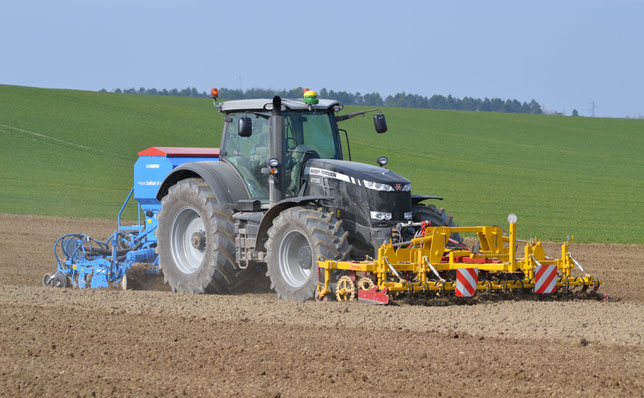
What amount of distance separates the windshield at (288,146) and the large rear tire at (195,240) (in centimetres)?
50

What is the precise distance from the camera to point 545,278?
961cm

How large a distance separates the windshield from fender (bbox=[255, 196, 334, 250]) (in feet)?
1.19

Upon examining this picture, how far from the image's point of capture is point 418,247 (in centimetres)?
947

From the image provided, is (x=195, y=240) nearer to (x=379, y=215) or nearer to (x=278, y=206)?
(x=278, y=206)

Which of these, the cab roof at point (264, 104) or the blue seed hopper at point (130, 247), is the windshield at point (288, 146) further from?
the blue seed hopper at point (130, 247)

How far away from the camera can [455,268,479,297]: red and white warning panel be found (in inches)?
360

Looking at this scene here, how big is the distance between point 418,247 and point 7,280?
6747 mm

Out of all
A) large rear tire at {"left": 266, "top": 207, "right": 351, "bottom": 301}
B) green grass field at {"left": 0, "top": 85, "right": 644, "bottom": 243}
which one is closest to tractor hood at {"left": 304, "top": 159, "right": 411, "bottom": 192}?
large rear tire at {"left": 266, "top": 207, "right": 351, "bottom": 301}

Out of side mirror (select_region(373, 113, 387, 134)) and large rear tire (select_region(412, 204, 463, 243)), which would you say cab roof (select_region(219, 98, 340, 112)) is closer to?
side mirror (select_region(373, 113, 387, 134))

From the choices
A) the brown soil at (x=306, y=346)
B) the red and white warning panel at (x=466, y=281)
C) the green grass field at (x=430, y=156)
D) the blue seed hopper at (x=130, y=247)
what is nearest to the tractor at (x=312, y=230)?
the red and white warning panel at (x=466, y=281)

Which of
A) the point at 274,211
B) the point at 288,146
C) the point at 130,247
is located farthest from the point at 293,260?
the point at 130,247

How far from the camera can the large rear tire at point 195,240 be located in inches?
402

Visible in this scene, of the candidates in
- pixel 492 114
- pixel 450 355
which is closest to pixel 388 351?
pixel 450 355

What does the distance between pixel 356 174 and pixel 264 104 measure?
55.0 inches
